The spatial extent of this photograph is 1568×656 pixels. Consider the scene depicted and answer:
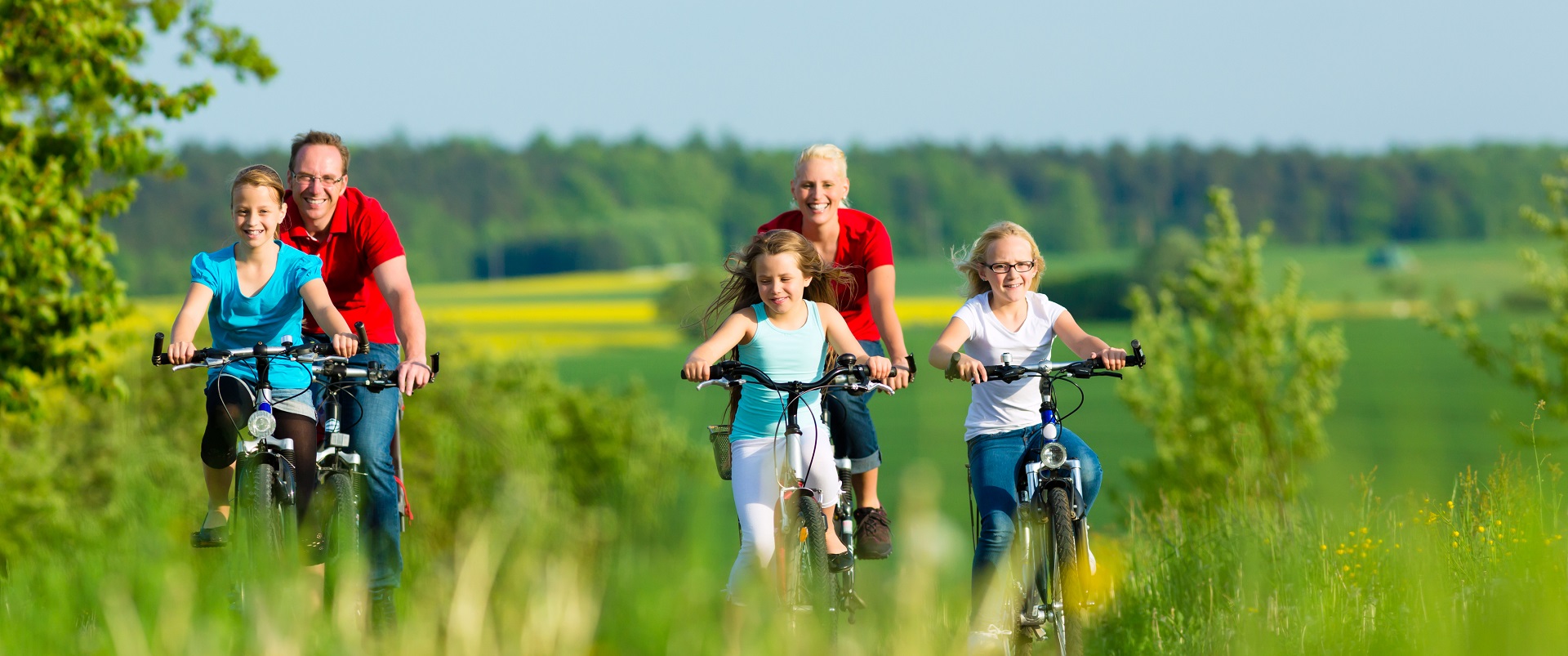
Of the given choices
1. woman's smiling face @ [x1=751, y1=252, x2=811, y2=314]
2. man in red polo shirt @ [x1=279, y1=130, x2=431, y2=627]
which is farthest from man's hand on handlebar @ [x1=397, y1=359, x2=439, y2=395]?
woman's smiling face @ [x1=751, y1=252, x2=811, y2=314]

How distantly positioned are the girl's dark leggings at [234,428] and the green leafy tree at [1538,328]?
79.8 ft

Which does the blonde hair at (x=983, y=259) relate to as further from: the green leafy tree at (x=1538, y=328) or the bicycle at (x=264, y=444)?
the green leafy tree at (x=1538, y=328)

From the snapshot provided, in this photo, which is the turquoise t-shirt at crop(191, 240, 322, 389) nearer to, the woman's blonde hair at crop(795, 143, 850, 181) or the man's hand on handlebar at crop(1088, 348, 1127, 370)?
the woman's blonde hair at crop(795, 143, 850, 181)

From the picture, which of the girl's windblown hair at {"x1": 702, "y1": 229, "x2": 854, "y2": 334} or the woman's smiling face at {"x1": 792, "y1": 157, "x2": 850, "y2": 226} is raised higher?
the woman's smiling face at {"x1": 792, "y1": 157, "x2": 850, "y2": 226}

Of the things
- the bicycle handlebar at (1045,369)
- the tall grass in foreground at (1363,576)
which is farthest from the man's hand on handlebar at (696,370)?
the tall grass in foreground at (1363,576)

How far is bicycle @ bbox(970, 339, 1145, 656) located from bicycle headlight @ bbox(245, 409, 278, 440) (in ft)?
8.58

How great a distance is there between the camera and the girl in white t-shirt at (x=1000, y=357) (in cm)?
533

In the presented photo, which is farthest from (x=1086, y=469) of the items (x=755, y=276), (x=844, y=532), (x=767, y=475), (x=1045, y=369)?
(x=755, y=276)

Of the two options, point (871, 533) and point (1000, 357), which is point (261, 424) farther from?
point (1000, 357)

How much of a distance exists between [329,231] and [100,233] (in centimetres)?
959

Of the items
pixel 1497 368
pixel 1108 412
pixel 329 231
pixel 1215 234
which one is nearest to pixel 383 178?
pixel 1108 412

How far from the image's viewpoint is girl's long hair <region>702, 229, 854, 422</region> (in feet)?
17.9

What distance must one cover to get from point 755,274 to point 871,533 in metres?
1.37

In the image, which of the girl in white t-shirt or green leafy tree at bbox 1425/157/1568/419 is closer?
the girl in white t-shirt
